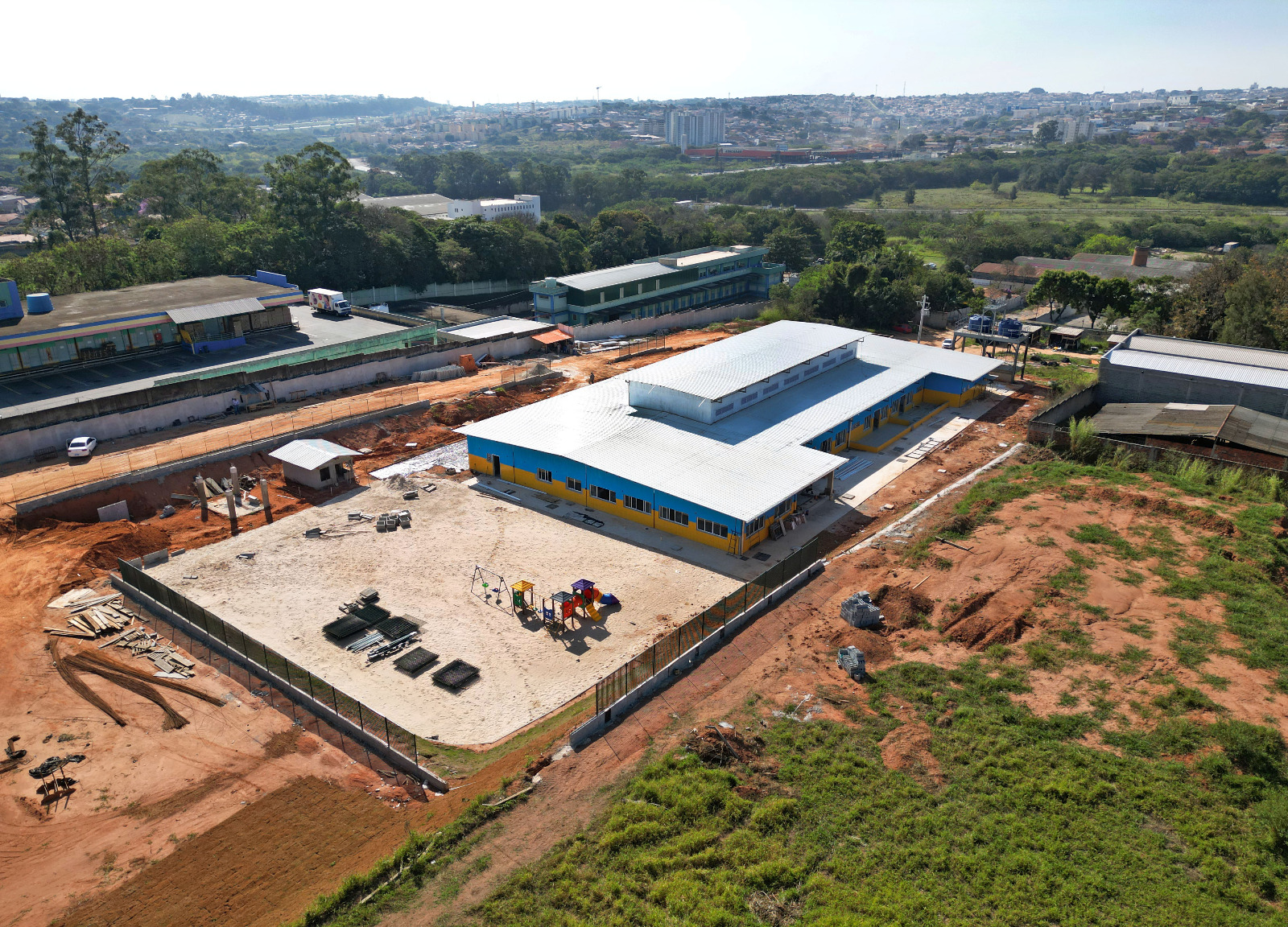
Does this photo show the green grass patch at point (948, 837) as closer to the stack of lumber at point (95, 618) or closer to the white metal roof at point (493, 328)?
the stack of lumber at point (95, 618)

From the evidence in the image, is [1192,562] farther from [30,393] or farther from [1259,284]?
[30,393]

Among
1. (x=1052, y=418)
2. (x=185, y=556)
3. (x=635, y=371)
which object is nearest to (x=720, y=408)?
(x=635, y=371)

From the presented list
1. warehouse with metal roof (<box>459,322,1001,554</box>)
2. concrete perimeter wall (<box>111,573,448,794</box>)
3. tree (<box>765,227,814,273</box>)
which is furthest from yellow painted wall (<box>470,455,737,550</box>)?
tree (<box>765,227,814,273</box>)

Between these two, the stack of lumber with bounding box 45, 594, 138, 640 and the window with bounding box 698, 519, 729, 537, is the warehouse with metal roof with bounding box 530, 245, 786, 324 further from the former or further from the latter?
the stack of lumber with bounding box 45, 594, 138, 640

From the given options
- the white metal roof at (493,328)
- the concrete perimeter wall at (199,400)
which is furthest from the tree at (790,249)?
the concrete perimeter wall at (199,400)

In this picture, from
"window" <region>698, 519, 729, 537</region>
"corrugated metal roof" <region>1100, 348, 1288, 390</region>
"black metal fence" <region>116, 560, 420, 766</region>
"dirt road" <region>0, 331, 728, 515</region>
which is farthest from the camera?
"corrugated metal roof" <region>1100, 348, 1288, 390</region>

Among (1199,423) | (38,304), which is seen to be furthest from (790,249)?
(38,304)

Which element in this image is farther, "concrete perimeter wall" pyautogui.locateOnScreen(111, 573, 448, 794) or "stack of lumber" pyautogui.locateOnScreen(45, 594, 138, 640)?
"stack of lumber" pyautogui.locateOnScreen(45, 594, 138, 640)
